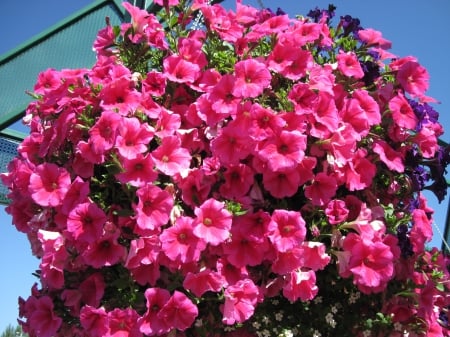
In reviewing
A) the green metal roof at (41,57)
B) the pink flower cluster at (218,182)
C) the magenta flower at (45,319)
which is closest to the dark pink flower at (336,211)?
the pink flower cluster at (218,182)

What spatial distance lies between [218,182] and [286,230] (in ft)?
0.87

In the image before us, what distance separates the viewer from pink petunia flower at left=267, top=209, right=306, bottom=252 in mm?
1601

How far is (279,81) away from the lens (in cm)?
188

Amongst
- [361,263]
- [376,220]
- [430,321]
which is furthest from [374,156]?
[430,321]

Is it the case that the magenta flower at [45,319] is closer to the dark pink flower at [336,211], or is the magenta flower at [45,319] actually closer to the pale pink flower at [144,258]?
the pale pink flower at [144,258]

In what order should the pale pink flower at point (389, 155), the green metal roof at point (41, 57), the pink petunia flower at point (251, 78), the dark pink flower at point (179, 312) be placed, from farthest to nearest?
the green metal roof at point (41, 57) → the pale pink flower at point (389, 155) → the pink petunia flower at point (251, 78) → the dark pink flower at point (179, 312)

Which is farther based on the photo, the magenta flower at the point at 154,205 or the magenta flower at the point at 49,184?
the magenta flower at the point at 49,184

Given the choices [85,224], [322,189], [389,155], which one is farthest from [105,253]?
[389,155]

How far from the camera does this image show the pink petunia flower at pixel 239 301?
159 cm

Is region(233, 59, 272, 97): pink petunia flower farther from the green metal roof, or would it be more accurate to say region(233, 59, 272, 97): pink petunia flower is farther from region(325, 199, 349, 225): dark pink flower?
the green metal roof

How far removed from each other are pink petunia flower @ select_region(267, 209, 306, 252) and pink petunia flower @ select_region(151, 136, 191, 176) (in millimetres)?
291

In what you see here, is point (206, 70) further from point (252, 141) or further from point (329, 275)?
point (329, 275)

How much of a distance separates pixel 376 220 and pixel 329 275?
22cm

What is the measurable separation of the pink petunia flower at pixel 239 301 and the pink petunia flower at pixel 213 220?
15 centimetres
